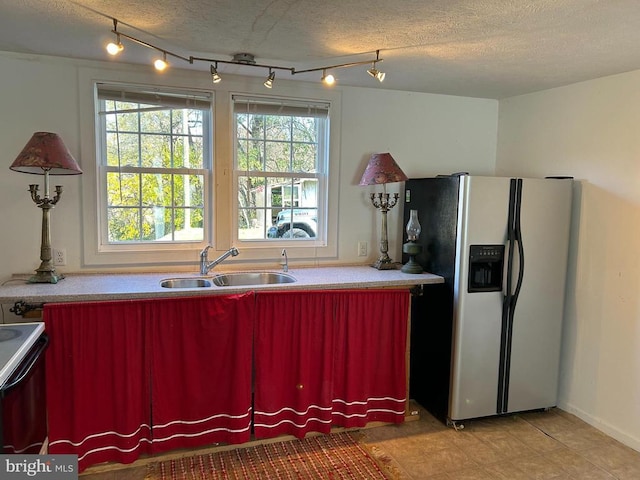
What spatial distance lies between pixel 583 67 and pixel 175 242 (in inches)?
109

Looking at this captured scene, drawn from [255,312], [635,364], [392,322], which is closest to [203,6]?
[255,312]

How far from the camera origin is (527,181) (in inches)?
114

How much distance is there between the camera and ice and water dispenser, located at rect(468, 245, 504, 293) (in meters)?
2.87

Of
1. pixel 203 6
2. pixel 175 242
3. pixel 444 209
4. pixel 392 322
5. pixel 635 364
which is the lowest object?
pixel 635 364

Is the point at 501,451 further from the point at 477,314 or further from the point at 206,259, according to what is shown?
the point at 206,259

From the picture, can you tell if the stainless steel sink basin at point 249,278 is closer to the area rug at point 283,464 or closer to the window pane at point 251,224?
the window pane at point 251,224

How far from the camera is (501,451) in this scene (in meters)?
2.73

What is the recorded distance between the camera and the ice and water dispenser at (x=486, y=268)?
9.41 ft

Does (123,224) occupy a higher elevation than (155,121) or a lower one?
lower

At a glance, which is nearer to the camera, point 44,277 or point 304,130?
point 44,277

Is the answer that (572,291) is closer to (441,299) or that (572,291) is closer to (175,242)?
(441,299)

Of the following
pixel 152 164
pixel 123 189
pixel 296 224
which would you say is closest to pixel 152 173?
pixel 152 164

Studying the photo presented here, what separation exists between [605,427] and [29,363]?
326cm

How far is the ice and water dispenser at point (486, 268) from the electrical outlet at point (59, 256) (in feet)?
8.21
